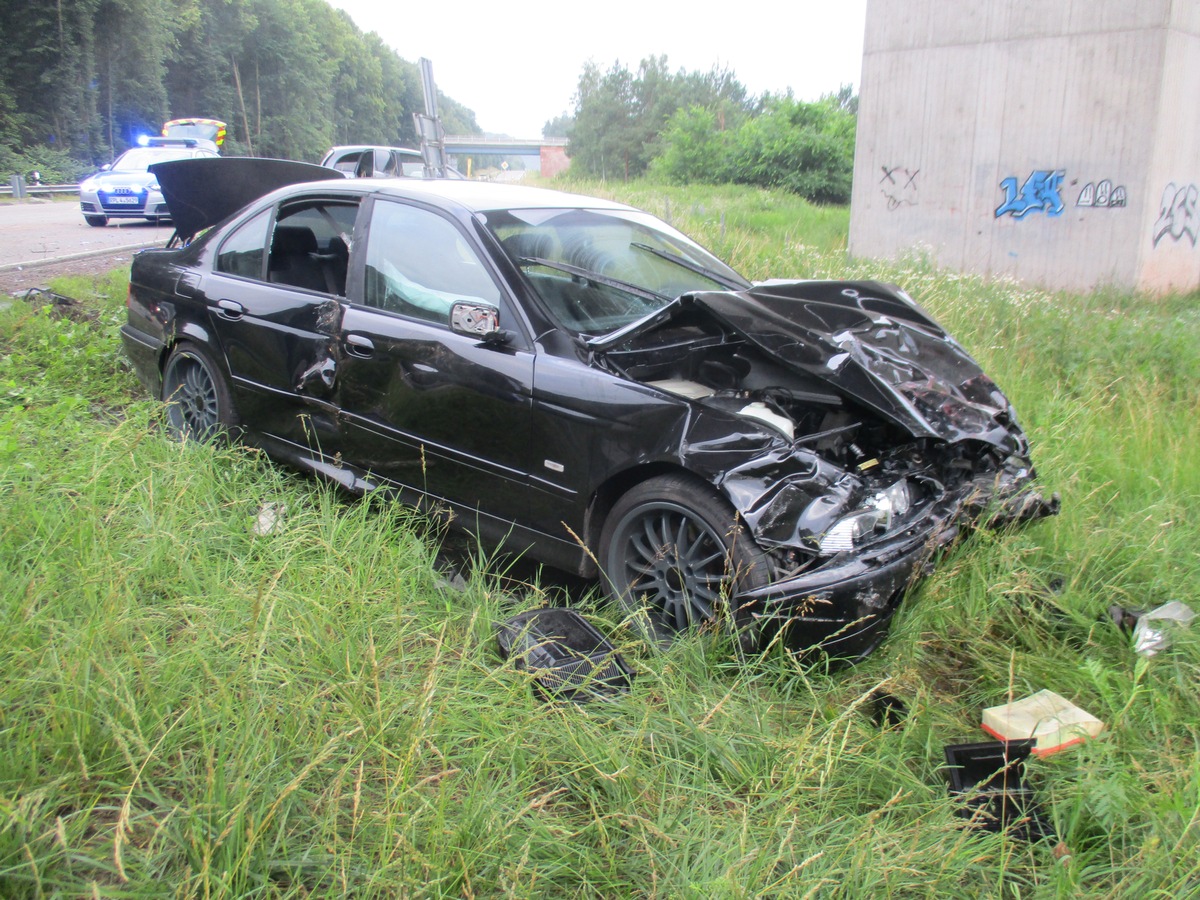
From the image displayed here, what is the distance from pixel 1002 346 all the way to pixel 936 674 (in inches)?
170

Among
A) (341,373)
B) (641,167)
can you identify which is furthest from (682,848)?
(641,167)

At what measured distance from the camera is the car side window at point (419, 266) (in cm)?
342

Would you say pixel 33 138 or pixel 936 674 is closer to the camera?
pixel 936 674

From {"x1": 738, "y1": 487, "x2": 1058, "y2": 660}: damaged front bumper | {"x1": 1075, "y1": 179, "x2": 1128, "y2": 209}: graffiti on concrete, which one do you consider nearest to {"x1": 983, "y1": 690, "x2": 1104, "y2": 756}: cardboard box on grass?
{"x1": 738, "y1": 487, "x2": 1058, "y2": 660}: damaged front bumper

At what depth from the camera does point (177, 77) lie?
186 feet

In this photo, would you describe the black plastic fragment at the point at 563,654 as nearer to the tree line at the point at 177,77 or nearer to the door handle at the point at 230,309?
the door handle at the point at 230,309

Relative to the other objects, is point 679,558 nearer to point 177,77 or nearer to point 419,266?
point 419,266

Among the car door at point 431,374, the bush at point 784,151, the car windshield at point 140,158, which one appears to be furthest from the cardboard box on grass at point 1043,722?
the bush at point 784,151

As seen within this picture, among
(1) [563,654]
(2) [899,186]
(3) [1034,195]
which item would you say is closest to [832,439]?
(1) [563,654]

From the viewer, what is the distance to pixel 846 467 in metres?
2.97

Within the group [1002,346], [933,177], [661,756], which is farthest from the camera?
[933,177]

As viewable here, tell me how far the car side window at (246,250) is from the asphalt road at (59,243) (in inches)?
188

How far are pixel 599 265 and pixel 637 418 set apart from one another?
1031 millimetres

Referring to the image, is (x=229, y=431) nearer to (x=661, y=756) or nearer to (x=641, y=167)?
(x=661, y=756)
